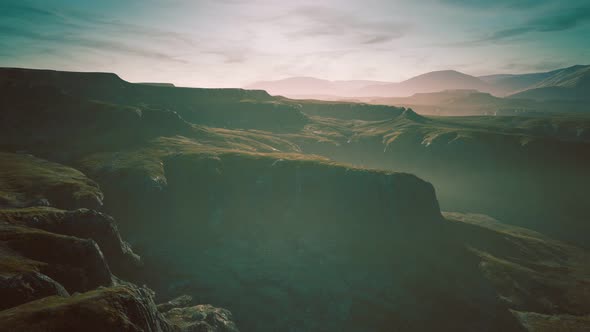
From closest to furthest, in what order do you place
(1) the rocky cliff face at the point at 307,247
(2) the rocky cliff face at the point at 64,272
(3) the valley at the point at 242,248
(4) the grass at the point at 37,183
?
(2) the rocky cliff face at the point at 64,272, (3) the valley at the point at 242,248, (1) the rocky cliff face at the point at 307,247, (4) the grass at the point at 37,183

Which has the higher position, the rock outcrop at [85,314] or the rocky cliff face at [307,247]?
the rock outcrop at [85,314]

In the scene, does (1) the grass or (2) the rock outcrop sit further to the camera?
(1) the grass

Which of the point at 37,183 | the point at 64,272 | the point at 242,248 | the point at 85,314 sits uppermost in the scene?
the point at 37,183

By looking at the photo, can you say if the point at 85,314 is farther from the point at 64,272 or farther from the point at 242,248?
the point at 242,248

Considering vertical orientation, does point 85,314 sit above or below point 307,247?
above

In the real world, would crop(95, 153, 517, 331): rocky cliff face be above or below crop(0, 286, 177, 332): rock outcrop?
below

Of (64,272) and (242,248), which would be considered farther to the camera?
(242,248)

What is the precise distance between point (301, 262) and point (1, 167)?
113043mm

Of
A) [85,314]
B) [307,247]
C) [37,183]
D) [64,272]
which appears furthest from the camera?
[307,247]

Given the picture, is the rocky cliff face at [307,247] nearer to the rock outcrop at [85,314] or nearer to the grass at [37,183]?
the grass at [37,183]

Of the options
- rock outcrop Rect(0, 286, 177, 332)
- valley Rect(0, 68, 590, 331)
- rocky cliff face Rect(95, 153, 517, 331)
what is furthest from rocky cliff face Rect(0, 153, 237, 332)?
rocky cliff face Rect(95, 153, 517, 331)

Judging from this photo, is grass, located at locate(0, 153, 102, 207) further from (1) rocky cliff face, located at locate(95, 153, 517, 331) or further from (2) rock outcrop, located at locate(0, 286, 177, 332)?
(2) rock outcrop, located at locate(0, 286, 177, 332)

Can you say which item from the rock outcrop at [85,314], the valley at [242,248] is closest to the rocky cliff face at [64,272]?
the rock outcrop at [85,314]

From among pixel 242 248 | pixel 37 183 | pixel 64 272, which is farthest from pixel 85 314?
pixel 37 183
